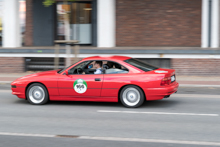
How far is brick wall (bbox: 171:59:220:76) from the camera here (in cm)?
1463

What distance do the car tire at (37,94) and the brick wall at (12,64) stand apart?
25.8 feet

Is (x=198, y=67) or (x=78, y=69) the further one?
(x=198, y=67)

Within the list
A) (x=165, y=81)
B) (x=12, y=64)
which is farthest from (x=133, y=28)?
(x=165, y=81)

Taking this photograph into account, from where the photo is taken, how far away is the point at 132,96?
8211mm

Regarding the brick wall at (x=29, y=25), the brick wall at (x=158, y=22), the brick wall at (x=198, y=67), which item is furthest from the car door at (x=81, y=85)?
the brick wall at (x=29, y=25)

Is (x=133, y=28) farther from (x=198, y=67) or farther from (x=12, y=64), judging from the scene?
(x=12, y=64)

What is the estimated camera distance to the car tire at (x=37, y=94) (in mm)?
8719

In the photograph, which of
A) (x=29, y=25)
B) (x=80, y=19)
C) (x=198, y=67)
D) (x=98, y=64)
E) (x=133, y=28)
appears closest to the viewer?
(x=98, y=64)

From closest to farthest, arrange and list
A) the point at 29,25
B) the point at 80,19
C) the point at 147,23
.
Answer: the point at 147,23 < the point at 80,19 < the point at 29,25

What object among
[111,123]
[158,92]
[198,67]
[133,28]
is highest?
[133,28]

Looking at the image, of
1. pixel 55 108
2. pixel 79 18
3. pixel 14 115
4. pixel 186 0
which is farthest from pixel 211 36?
pixel 14 115

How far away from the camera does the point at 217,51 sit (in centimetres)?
1452

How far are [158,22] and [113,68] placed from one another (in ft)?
28.5

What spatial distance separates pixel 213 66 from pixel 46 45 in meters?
8.83
